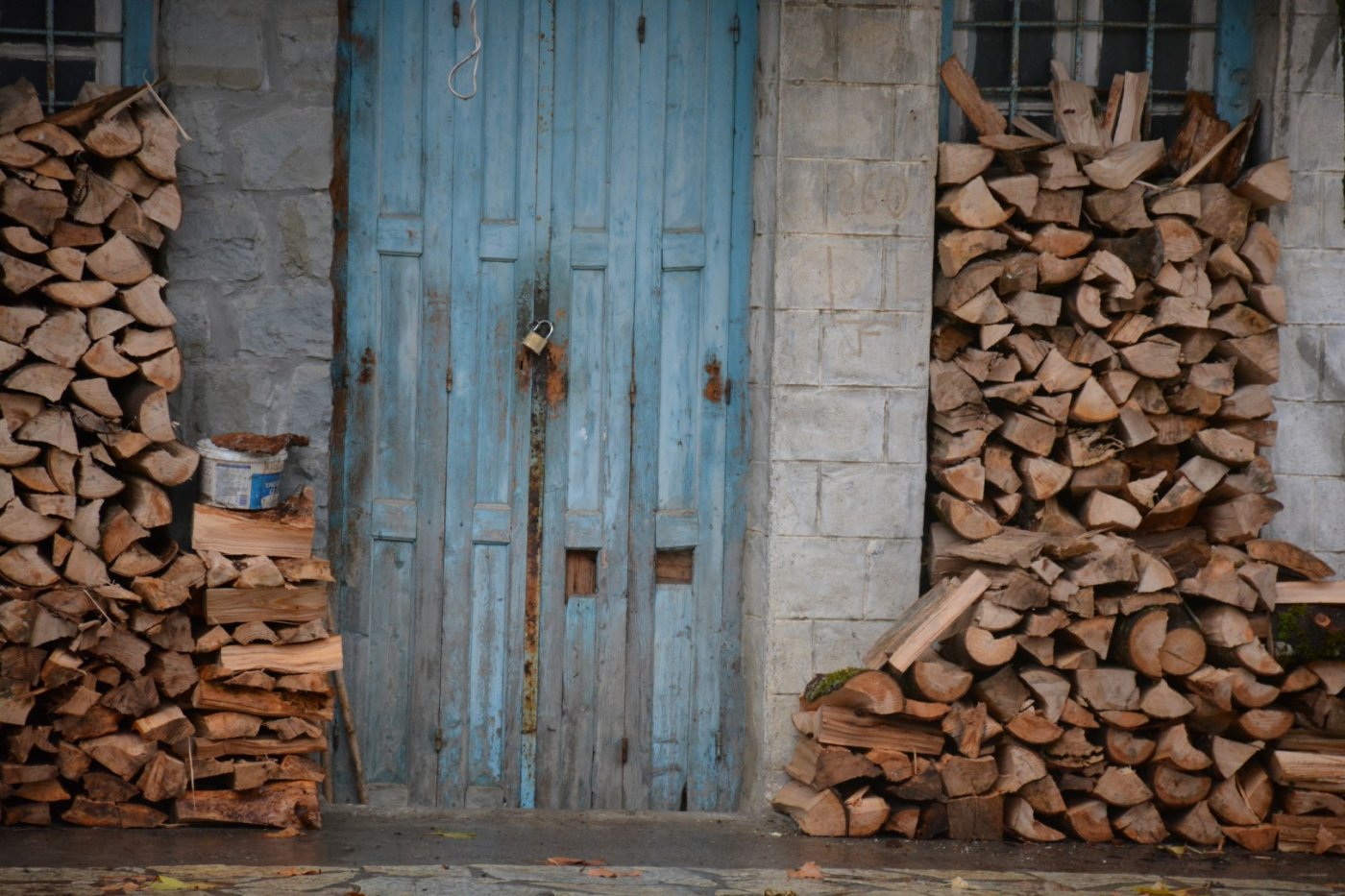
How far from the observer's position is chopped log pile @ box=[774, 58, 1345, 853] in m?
4.51

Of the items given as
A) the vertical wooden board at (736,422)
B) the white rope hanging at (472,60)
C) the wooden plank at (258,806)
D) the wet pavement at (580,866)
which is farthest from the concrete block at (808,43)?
the wooden plank at (258,806)

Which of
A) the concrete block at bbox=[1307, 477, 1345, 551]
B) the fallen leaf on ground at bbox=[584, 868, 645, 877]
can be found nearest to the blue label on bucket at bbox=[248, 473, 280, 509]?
the fallen leaf on ground at bbox=[584, 868, 645, 877]

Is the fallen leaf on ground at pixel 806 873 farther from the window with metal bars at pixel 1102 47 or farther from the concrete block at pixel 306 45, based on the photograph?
the concrete block at pixel 306 45

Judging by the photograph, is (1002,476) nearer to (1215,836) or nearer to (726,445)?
(726,445)

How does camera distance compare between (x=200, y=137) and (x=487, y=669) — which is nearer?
(x=200, y=137)

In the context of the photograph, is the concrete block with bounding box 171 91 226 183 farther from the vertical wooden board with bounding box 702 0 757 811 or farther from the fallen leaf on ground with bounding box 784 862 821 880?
the fallen leaf on ground with bounding box 784 862 821 880

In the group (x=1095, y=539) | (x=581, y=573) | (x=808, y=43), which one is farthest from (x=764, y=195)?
(x=1095, y=539)

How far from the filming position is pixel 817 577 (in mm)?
4828

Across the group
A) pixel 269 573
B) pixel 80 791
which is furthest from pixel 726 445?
pixel 80 791

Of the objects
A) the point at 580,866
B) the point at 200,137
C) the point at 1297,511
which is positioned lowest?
the point at 580,866

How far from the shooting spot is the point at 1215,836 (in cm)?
461

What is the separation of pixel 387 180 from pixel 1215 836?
11.5 feet

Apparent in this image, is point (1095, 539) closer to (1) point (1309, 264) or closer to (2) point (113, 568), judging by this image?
(1) point (1309, 264)

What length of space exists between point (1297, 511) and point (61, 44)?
4449 mm
